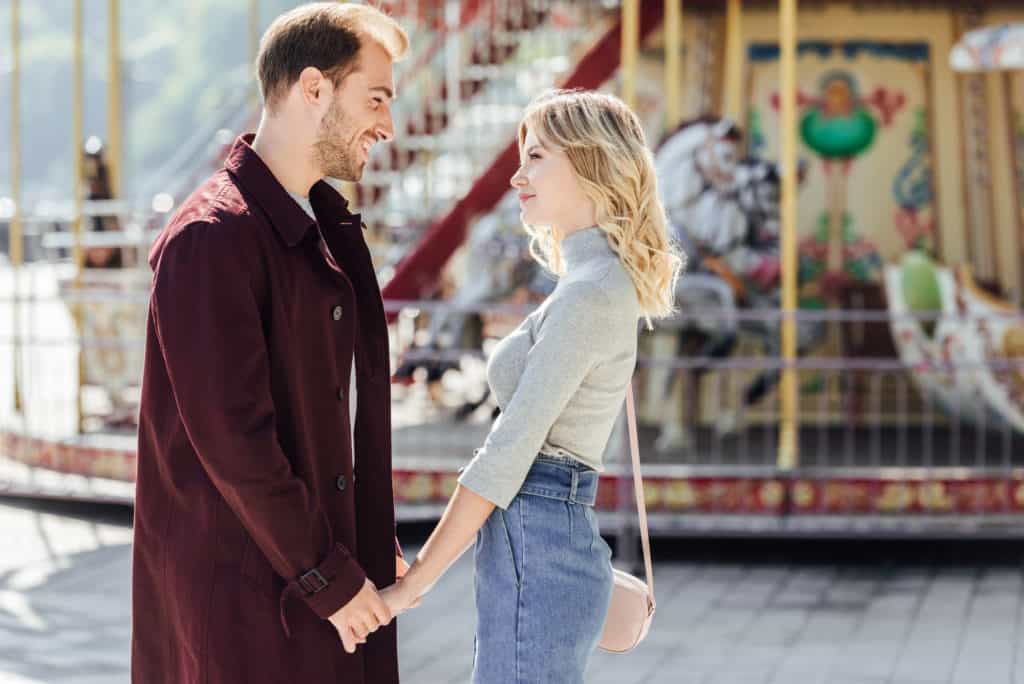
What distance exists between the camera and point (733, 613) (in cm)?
721

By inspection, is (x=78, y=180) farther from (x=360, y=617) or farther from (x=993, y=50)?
(x=360, y=617)

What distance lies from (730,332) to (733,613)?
2.51 m

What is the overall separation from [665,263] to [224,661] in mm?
1020

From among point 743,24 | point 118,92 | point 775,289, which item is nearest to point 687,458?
point 775,289

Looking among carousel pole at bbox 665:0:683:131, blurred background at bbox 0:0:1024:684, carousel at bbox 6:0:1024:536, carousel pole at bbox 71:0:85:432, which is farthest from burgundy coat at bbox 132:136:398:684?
carousel pole at bbox 71:0:85:432

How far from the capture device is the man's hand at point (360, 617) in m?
2.80

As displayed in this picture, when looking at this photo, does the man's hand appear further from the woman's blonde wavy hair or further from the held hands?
the woman's blonde wavy hair

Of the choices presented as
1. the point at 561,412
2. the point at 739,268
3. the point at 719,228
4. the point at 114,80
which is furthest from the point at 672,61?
the point at 561,412

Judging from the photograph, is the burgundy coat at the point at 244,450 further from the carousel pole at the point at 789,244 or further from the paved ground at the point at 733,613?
the carousel pole at the point at 789,244

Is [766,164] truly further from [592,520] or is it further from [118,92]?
[592,520]

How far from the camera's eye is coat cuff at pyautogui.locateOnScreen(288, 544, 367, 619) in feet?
9.03

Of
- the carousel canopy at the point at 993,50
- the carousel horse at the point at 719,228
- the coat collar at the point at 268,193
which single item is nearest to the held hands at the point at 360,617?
the coat collar at the point at 268,193

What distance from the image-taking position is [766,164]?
9664 mm

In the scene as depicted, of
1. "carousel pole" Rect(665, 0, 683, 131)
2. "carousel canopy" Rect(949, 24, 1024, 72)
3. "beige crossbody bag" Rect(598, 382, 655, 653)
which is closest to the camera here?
"beige crossbody bag" Rect(598, 382, 655, 653)
